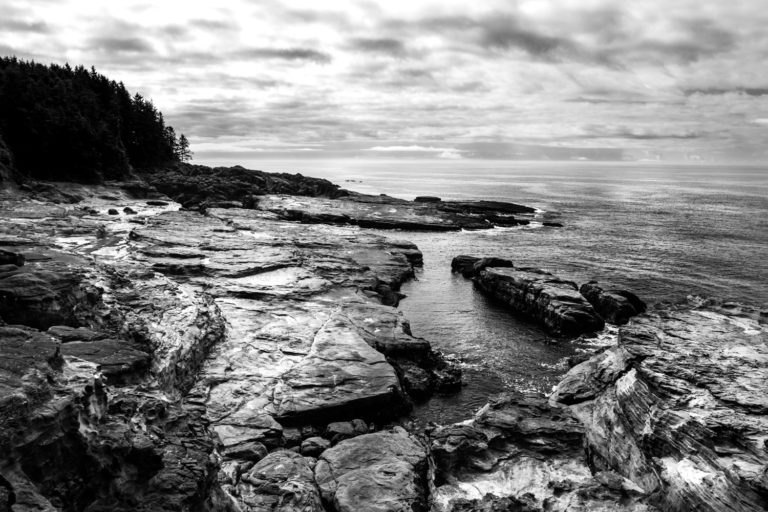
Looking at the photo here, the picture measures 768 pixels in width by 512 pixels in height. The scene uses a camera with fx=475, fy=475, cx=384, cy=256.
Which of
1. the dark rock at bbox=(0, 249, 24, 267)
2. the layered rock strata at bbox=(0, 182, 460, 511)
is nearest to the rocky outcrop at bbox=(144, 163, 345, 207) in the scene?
the layered rock strata at bbox=(0, 182, 460, 511)

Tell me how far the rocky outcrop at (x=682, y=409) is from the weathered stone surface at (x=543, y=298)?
10.9m

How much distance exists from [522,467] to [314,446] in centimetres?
938

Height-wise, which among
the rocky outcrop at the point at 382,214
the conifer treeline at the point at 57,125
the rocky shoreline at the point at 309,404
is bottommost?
the rocky shoreline at the point at 309,404

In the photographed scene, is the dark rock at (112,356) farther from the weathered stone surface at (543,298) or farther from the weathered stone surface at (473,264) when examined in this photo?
the weathered stone surface at (473,264)

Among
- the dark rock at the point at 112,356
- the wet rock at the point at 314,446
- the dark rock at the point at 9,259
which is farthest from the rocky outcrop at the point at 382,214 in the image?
the dark rock at the point at 112,356

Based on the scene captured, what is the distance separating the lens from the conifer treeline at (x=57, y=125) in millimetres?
81438

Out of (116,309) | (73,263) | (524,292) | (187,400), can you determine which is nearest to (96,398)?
(187,400)

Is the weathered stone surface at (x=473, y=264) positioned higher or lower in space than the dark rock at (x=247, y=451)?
higher

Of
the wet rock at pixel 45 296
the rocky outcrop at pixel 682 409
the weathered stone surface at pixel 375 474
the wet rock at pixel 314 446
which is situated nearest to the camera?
the rocky outcrop at pixel 682 409

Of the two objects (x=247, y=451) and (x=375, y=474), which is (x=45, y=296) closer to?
(x=247, y=451)

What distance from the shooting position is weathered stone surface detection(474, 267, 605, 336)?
137 feet

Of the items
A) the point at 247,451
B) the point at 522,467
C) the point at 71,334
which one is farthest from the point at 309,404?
the point at 71,334

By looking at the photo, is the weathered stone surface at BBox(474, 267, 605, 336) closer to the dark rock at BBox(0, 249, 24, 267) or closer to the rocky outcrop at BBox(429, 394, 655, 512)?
the rocky outcrop at BBox(429, 394, 655, 512)

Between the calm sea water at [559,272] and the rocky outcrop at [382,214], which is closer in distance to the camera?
the calm sea water at [559,272]
